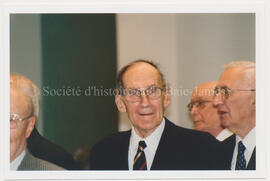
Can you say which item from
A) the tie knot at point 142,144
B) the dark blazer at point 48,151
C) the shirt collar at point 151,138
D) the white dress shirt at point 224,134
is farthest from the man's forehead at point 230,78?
the dark blazer at point 48,151

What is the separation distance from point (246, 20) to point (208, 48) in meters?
0.21

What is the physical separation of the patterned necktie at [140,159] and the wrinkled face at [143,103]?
0.06 meters

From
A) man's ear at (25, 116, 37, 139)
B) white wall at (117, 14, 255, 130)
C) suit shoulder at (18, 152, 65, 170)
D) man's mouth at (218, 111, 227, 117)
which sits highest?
white wall at (117, 14, 255, 130)

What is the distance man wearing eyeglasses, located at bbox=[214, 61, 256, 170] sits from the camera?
10.2 feet

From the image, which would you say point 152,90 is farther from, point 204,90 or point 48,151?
point 48,151

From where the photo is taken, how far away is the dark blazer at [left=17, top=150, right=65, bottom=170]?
10.3 ft

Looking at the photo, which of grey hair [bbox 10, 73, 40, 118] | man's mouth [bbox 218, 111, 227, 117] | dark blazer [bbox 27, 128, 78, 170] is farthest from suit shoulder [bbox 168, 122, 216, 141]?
grey hair [bbox 10, 73, 40, 118]

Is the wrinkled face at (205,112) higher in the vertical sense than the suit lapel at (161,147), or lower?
higher

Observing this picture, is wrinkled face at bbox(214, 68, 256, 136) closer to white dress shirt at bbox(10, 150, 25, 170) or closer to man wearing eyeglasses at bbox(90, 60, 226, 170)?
man wearing eyeglasses at bbox(90, 60, 226, 170)

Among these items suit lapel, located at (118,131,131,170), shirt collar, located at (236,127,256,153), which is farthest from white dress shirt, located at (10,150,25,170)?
shirt collar, located at (236,127,256,153)

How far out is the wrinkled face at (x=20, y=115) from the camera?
312 centimetres

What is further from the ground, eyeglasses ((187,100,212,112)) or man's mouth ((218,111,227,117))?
eyeglasses ((187,100,212,112))

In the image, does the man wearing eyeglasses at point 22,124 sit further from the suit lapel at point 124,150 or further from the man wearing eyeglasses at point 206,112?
the man wearing eyeglasses at point 206,112
